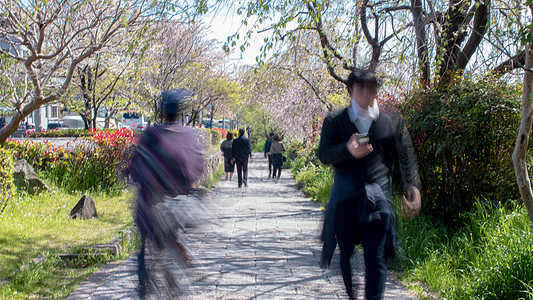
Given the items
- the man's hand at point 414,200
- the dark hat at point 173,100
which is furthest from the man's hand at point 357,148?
the dark hat at point 173,100

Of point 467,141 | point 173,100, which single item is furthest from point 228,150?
point 173,100

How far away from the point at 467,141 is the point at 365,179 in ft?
8.96

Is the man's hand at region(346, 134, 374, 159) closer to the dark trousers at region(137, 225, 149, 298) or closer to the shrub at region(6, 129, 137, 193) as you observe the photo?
the dark trousers at region(137, 225, 149, 298)

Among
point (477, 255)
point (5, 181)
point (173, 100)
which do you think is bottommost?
point (477, 255)

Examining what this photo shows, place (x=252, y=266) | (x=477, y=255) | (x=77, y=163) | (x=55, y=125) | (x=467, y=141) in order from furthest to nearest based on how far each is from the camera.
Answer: (x=55, y=125), (x=77, y=163), (x=252, y=266), (x=467, y=141), (x=477, y=255)

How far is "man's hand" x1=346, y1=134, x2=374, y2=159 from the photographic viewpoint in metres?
2.95

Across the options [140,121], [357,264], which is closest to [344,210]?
[357,264]

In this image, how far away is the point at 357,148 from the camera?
2949mm

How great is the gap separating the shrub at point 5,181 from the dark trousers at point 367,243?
5730 millimetres

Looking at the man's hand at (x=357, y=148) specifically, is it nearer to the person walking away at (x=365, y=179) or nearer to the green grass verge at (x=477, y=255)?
the person walking away at (x=365, y=179)

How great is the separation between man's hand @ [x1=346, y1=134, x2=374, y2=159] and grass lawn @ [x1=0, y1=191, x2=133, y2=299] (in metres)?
2.31

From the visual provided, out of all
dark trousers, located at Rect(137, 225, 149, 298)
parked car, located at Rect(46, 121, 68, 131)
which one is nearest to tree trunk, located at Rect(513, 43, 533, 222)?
dark trousers, located at Rect(137, 225, 149, 298)

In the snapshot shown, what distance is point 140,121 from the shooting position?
1885 inches

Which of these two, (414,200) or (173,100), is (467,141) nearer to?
(414,200)
